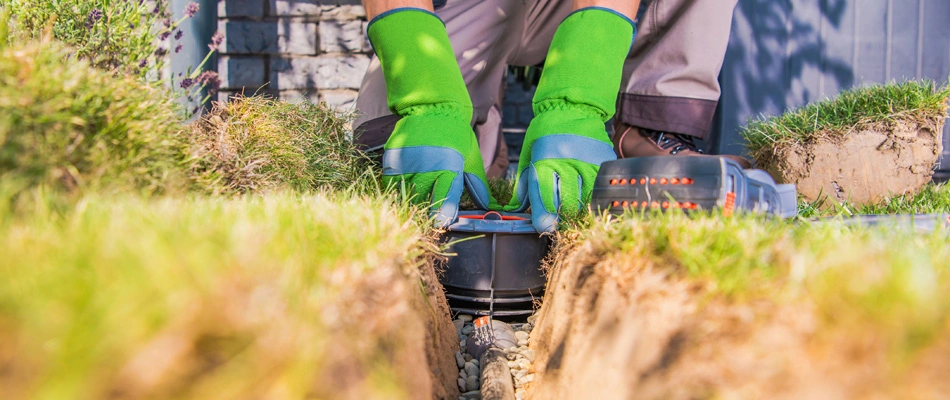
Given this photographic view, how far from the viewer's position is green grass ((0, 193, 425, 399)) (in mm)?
483

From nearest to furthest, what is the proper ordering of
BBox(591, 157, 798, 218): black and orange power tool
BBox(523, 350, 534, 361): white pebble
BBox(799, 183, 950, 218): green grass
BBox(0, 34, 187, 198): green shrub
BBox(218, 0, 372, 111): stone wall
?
BBox(0, 34, 187, 198): green shrub < BBox(591, 157, 798, 218): black and orange power tool < BBox(523, 350, 534, 361): white pebble < BBox(799, 183, 950, 218): green grass < BBox(218, 0, 372, 111): stone wall

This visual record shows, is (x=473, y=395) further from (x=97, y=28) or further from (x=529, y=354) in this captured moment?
(x=97, y=28)

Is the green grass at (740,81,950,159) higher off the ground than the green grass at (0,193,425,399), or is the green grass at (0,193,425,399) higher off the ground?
the green grass at (740,81,950,159)

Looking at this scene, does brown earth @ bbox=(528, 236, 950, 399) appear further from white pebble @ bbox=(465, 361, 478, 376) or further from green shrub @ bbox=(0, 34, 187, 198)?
green shrub @ bbox=(0, 34, 187, 198)

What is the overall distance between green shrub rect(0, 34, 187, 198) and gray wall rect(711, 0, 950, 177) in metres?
3.12

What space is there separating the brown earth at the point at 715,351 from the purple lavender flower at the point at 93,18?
1563 millimetres

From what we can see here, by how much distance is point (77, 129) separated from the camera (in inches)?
31.0

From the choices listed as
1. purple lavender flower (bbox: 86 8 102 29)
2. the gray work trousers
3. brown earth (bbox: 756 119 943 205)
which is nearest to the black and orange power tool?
the gray work trousers

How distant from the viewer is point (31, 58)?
2.53 feet

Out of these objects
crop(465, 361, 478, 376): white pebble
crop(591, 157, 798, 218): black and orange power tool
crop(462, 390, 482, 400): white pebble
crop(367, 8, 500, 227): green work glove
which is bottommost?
crop(462, 390, 482, 400): white pebble

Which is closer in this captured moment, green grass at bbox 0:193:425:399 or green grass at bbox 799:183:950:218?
green grass at bbox 0:193:425:399

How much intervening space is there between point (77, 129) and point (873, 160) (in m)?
2.39

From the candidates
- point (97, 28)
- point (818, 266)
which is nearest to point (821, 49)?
point (818, 266)

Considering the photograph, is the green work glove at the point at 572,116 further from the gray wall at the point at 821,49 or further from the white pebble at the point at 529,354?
the gray wall at the point at 821,49
